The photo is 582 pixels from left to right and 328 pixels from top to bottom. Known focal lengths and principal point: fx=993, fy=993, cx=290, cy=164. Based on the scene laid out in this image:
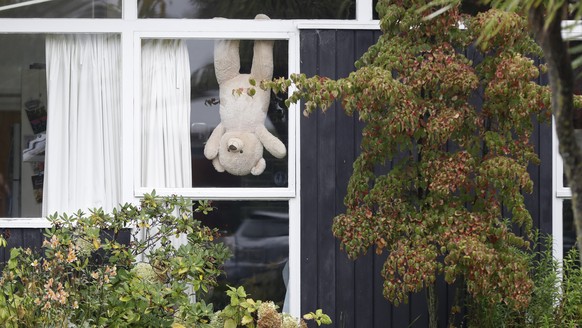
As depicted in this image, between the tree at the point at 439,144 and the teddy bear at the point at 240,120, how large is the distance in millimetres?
1100

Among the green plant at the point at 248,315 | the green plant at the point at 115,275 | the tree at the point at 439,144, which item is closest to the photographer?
the tree at the point at 439,144

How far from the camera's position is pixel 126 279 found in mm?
6074

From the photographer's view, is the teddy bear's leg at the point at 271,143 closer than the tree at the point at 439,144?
No

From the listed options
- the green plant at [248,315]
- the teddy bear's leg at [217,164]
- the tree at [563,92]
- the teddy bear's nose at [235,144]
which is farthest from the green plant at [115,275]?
the tree at [563,92]

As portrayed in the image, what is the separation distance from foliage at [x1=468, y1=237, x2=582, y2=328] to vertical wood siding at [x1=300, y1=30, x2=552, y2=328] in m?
0.57

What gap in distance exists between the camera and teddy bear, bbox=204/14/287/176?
713 centimetres

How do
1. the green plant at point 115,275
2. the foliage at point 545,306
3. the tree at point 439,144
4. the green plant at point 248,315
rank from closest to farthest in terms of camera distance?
A: the tree at point 439,144, the green plant at point 115,275, the green plant at point 248,315, the foliage at point 545,306

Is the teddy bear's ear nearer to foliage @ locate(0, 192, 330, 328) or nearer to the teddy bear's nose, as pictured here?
the teddy bear's nose

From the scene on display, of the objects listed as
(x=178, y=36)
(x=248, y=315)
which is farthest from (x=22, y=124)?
(x=248, y=315)

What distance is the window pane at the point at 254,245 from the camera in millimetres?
7109

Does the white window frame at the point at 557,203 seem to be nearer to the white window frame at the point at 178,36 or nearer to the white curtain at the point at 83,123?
the white window frame at the point at 178,36

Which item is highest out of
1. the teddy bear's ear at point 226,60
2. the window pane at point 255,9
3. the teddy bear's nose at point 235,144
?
the window pane at point 255,9

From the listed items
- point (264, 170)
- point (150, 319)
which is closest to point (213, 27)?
point (264, 170)

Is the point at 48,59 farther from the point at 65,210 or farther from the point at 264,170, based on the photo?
the point at 264,170
